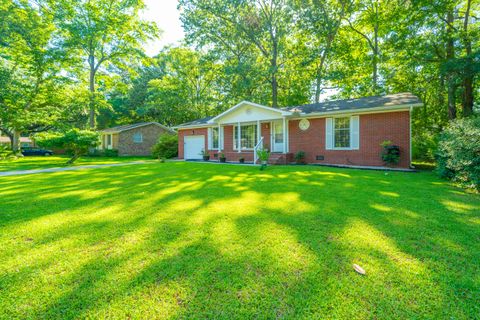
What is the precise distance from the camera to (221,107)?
27109 millimetres

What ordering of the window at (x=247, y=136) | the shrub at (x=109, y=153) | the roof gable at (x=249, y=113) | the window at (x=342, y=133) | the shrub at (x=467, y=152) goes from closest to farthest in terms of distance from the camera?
the shrub at (x=467, y=152) < the window at (x=342, y=133) < the roof gable at (x=249, y=113) < the window at (x=247, y=136) < the shrub at (x=109, y=153)

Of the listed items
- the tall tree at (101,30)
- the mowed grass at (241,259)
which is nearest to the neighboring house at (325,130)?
the mowed grass at (241,259)

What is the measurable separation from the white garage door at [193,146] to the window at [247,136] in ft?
11.6

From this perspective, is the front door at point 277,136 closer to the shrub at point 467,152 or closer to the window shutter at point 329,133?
the window shutter at point 329,133

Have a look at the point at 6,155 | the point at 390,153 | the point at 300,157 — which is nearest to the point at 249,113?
the point at 300,157

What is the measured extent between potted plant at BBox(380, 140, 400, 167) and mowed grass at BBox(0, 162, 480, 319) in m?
5.86

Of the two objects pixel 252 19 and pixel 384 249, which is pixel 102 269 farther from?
pixel 252 19

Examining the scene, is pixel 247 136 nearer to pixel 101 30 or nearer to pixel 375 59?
pixel 375 59

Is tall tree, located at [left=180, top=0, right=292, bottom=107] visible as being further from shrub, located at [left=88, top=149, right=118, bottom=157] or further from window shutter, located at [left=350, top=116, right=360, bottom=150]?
shrub, located at [left=88, top=149, right=118, bottom=157]

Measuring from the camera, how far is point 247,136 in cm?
1564

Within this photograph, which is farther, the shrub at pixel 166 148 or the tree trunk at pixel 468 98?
the shrub at pixel 166 148

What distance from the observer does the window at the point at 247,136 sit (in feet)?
50.1

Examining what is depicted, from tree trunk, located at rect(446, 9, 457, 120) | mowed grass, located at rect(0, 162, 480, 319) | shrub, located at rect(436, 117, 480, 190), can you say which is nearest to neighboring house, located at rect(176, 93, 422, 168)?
tree trunk, located at rect(446, 9, 457, 120)

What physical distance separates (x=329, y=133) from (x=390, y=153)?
3021 mm
